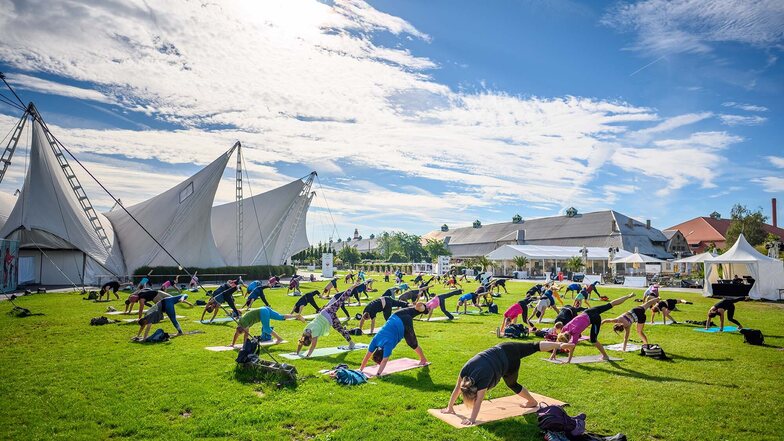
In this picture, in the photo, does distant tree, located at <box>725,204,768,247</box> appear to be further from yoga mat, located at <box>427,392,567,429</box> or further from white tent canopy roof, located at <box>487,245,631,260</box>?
yoga mat, located at <box>427,392,567,429</box>

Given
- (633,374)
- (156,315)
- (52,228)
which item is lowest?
(633,374)

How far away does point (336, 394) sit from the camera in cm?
807

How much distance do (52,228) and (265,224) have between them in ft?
72.9

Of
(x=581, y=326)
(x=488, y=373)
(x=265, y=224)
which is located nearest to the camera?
(x=488, y=373)

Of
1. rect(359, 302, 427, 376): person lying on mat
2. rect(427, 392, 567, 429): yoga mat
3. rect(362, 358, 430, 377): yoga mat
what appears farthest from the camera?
rect(362, 358, 430, 377): yoga mat

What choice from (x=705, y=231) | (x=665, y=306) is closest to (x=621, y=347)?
(x=665, y=306)

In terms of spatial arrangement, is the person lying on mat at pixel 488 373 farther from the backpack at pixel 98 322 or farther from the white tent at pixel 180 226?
the white tent at pixel 180 226

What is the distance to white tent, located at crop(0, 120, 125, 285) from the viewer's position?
32.9 meters

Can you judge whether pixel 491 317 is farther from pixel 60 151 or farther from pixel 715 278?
pixel 60 151

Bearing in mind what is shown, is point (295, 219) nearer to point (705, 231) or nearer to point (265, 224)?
point (265, 224)

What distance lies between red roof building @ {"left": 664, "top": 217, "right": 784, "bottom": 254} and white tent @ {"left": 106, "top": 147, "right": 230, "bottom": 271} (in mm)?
80359

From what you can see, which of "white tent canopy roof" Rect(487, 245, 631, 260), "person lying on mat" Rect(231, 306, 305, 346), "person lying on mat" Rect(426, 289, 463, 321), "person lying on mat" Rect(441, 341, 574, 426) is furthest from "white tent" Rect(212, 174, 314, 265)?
"person lying on mat" Rect(441, 341, 574, 426)

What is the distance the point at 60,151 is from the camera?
34.5 metres

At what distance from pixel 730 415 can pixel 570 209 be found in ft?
254
